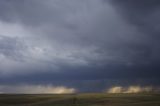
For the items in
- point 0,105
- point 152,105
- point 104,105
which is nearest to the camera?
point 152,105

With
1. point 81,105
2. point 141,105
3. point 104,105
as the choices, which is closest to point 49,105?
point 81,105

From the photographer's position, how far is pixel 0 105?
186500mm

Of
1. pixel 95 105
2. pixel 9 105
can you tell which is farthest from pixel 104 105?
pixel 9 105

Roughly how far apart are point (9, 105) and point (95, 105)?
53.9 m

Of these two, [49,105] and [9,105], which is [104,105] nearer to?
[49,105]

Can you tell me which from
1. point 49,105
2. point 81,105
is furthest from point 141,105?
point 49,105

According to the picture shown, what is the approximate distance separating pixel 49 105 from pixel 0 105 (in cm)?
3268

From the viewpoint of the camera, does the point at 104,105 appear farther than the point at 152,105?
Yes

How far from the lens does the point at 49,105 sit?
570 ft

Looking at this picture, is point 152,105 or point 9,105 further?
point 9,105

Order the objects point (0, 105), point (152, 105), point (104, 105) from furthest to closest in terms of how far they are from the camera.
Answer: point (0, 105)
point (104, 105)
point (152, 105)

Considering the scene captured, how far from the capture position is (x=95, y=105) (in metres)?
168

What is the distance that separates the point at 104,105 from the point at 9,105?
58.4 metres

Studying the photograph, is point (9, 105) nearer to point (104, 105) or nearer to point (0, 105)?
point (0, 105)
